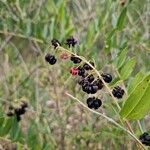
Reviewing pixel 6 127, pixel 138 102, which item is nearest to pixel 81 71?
pixel 138 102

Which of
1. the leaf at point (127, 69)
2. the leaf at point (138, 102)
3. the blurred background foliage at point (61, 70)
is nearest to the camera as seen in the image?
the leaf at point (138, 102)

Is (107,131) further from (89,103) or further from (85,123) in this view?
(89,103)

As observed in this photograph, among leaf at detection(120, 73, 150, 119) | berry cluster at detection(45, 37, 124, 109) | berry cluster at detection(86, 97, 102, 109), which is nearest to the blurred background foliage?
berry cluster at detection(45, 37, 124, 109)

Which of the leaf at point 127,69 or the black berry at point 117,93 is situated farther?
the leaf at point 127,69

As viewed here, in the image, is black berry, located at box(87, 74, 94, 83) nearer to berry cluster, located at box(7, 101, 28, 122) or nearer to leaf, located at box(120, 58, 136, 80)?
leaf, located at box(120, 58, 136, 80)

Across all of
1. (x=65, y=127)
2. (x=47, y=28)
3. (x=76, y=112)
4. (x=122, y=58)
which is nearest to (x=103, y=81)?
(x=122, y=58)

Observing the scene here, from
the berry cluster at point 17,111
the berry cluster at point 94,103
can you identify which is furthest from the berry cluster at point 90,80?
the berry cluster at point 17,111

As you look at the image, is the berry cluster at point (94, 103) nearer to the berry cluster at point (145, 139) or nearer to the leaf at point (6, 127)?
the berry cluster at point (145, 139)
